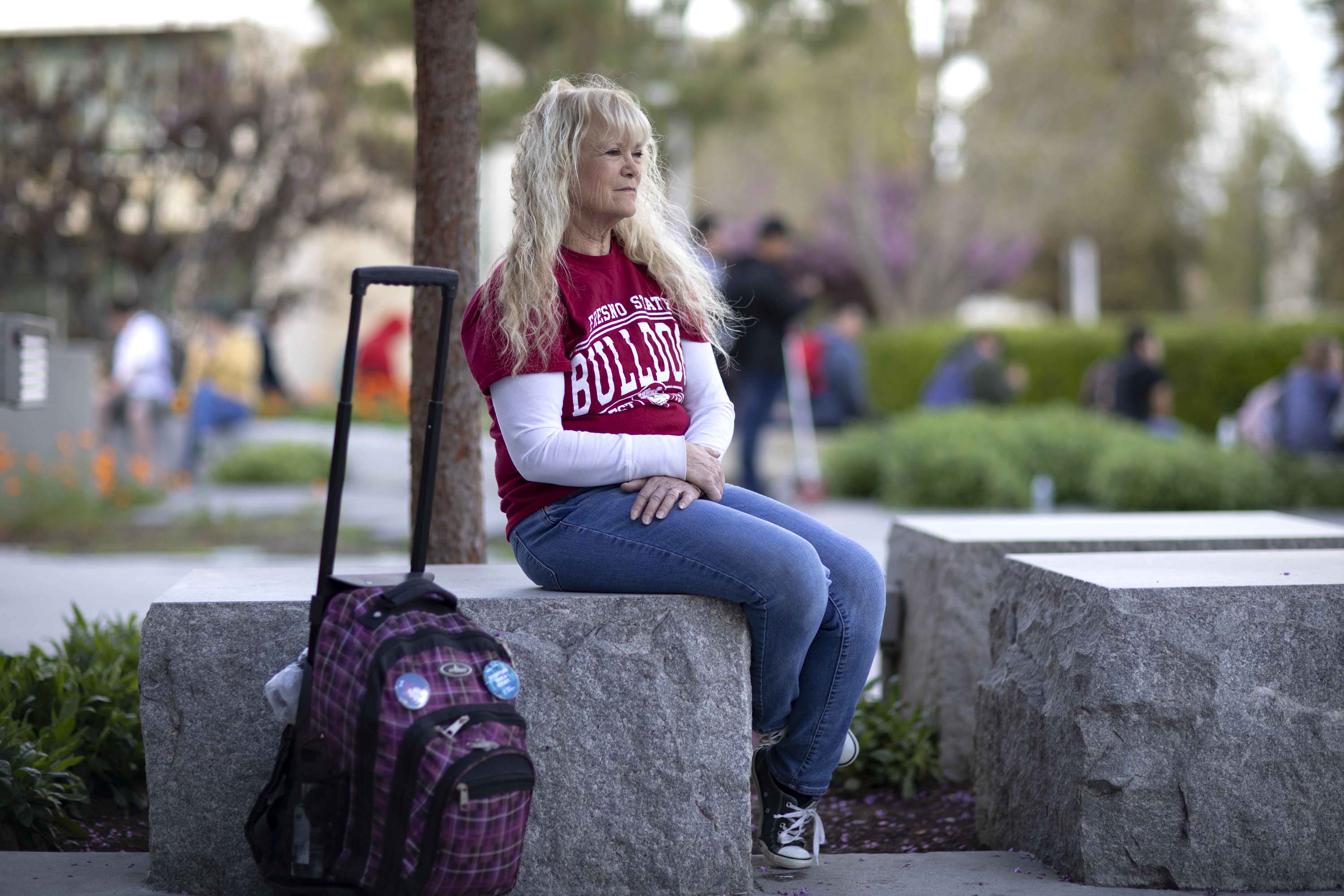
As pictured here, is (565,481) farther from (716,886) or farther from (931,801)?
(931,801)

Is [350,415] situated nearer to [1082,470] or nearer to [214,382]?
[1082,470]

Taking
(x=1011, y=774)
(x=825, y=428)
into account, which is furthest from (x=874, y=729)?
(x=825, y=428)

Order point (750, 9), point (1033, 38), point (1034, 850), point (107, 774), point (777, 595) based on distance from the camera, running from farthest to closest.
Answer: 1. point (1033, 38)
2. point (750, 9)
3. point (107, 774)
4. point (1034, 850)
5. point (777, 595)

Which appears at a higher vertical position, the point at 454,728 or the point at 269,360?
the point at 269,360

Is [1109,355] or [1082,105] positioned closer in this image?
[1109,355]

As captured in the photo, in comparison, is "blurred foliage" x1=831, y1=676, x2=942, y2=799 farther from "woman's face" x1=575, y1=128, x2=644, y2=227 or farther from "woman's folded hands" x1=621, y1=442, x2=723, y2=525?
"woman's face" x1=575, y1=128, x2=644, y2=227

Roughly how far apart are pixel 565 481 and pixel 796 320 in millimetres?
7614

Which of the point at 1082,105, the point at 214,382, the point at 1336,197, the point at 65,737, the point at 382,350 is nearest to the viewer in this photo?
the point at 65,737

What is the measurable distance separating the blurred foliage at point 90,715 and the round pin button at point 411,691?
1.42m

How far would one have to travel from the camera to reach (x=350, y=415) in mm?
2684

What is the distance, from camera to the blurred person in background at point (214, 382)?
42.6 ft

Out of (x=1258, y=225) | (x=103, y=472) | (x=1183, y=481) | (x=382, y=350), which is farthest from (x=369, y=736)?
(x=1258, y=225)

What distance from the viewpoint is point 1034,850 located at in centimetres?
334

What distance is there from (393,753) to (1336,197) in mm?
15622
